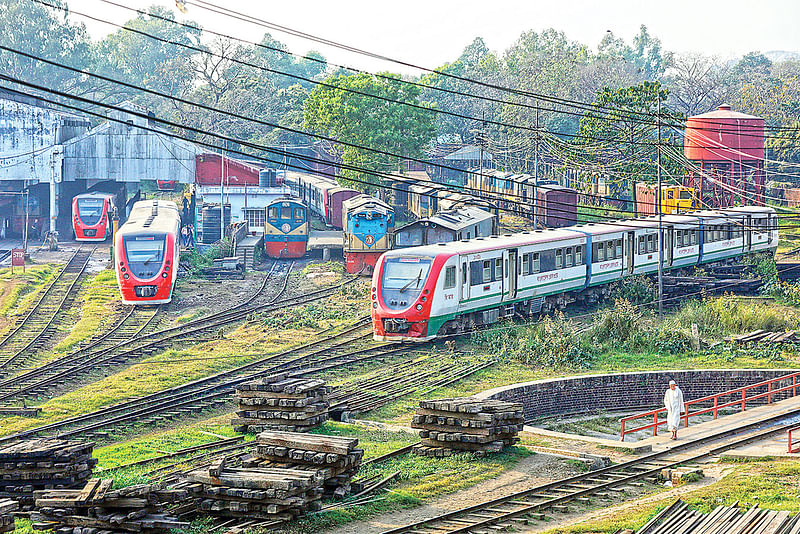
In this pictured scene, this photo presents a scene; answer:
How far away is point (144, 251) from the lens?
35.9 m

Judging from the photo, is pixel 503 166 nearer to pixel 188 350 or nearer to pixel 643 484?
pixel 188 350

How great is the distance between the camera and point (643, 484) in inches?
678

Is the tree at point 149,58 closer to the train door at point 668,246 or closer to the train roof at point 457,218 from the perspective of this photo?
the train roof at point 457,218

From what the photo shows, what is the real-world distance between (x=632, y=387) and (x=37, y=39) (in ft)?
311

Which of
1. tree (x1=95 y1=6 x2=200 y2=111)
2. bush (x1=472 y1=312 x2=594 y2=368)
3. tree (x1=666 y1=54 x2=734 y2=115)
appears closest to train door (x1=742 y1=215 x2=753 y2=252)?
bush (x1=472 y1=312 x2=594 y2=368)

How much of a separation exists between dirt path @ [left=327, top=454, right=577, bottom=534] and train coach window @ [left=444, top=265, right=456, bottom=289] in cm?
1094

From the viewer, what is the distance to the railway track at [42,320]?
30.5m

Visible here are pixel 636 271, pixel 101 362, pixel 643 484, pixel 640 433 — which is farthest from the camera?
pixel 636 271

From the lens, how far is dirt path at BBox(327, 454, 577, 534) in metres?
14.6

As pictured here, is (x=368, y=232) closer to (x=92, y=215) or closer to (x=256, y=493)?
(x=92, y=215)

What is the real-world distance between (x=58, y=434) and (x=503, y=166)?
7194 cm

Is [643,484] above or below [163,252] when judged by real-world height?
below

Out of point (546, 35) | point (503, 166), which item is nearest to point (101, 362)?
point (503, 166)

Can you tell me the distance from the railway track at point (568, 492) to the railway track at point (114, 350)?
13.8 metres
